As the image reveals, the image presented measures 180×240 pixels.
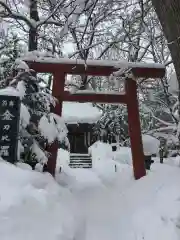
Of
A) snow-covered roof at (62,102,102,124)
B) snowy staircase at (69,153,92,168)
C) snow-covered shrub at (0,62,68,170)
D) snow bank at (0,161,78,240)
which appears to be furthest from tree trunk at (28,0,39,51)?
snow-covered roof at (62,102,102,124)

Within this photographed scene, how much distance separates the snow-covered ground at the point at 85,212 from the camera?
389 centimetres

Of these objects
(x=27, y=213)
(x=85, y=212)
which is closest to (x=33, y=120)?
(x=85, y=212)

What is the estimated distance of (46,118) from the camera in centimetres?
809

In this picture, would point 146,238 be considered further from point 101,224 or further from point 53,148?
point 53,148

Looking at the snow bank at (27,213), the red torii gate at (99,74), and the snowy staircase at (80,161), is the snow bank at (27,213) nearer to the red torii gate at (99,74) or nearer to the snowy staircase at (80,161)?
the red torii gate at (99,74)

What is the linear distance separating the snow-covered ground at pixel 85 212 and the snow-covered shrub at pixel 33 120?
153 cm

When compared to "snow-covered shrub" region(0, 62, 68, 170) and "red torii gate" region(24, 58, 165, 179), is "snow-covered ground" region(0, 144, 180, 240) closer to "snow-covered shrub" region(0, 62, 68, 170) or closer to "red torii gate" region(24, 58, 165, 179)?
"red torii gate" region(24, 58, 165, 179)

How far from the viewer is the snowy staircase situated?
18128mm

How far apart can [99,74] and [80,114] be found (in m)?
11.9

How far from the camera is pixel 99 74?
9.34 meters

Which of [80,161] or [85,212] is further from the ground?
[85,212]

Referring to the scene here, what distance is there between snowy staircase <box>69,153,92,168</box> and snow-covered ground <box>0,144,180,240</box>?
9.61m

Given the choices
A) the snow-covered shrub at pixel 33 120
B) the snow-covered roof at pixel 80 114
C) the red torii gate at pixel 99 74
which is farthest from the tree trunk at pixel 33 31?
the snow-covered roof at pixel 80 114

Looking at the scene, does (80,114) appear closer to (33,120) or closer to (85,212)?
(33,120)
